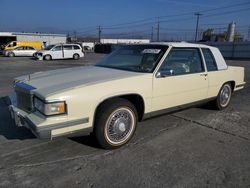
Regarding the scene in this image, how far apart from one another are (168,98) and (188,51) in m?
1.17

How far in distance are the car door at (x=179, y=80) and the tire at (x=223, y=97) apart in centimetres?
70

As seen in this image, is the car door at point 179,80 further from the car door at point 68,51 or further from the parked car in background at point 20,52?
the parked car in background at point 20,52

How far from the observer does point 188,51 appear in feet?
15.0

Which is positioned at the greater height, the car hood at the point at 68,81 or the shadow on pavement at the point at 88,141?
the car hood at the point at 68,81

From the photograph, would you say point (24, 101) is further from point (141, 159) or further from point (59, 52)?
point (59, 52)

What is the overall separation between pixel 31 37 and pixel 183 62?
47326 mm

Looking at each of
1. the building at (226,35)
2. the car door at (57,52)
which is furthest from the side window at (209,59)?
the building at (226,35)

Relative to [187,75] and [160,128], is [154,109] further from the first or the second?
[187,75]

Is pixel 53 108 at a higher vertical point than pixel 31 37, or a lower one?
lower

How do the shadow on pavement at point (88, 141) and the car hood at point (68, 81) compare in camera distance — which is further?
the shadow on pavement at point (88, 141)

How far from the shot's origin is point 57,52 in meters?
23.9

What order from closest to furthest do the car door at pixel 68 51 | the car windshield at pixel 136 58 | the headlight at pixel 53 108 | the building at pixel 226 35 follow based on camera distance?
1. the headlight at pixel 53 108
2. the car windshield at pixel 136 58
3. the car door at pixel 68 51
4. the building at pixel 226 35

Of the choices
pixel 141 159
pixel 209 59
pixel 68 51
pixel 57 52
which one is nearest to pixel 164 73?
pixel 141 159

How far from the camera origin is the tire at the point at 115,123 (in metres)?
3.24
